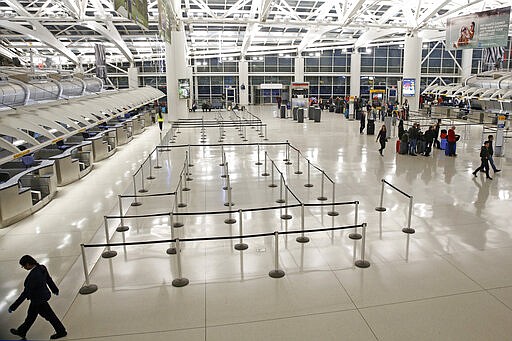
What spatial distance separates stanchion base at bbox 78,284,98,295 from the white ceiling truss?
63.9 ft

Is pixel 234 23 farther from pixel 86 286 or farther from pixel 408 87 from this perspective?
pixel 86 286

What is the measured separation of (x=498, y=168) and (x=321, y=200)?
25.7 ft

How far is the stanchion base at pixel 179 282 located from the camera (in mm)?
6083

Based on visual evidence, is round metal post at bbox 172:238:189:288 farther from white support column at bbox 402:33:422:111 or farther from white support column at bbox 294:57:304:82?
white support column at bbox 294:57:304:82

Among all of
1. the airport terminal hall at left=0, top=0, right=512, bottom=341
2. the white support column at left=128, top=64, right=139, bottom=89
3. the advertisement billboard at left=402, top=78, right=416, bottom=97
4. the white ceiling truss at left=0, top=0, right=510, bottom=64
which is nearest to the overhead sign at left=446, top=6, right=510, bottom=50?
the airport terminal hall at left=0, top=0, right=512, bottom=341

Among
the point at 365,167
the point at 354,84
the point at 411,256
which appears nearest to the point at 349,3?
the point at 354,84

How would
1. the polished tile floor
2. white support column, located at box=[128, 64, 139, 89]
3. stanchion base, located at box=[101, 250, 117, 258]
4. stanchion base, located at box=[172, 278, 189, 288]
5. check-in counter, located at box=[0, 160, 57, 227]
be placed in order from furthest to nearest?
1. white support column, located at box=[128, 64, 139, 89]
2. check-in counter, located at box=[0, 160, 57, 227]
3. stanchion base, located at box=[101, 250, 117, 258]
4. stanchion base, located at box=[172, 278, 189, 288]
5. the polished tile floor

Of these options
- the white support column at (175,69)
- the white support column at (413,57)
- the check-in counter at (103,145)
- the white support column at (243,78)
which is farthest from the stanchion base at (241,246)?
the white support column at (243,78)

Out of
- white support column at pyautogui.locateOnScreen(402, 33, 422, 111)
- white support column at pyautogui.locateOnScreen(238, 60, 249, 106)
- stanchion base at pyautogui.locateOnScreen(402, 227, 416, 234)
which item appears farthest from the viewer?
white support column at pyautogui.locateOnScreen(238, 60, 249, 106)

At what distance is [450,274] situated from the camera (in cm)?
634

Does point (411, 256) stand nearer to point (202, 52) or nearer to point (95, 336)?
point (95, 336)

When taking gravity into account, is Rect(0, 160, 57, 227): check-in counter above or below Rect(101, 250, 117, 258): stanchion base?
above

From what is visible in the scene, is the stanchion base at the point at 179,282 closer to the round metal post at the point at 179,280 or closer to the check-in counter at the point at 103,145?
the round metal post at the point at 179,280

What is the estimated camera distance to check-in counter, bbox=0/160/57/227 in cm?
885
